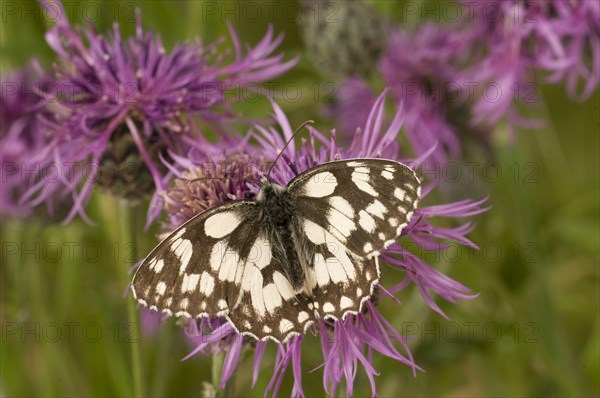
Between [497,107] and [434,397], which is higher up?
Result: [497,107]

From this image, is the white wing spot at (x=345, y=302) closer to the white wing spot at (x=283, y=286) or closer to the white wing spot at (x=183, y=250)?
the white wing spot at (x=283, y=286)

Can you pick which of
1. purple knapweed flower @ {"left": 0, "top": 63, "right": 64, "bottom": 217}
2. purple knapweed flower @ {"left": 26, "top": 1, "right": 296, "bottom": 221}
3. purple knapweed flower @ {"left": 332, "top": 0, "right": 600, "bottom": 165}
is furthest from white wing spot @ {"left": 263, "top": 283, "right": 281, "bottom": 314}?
purple knapweed flower @ {"left": 0, "top": 63, "right": 64, "bottom": 217}

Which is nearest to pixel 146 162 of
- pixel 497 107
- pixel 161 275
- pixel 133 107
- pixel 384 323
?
pixel 133 107

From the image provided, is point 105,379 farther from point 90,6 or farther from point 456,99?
point 456,99

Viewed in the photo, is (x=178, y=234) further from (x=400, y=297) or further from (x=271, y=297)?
(x=400, y=297)

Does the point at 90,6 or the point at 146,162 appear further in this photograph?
the point at 90,6

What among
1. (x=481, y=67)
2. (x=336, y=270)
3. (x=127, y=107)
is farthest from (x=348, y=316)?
(x=481, y=67)
